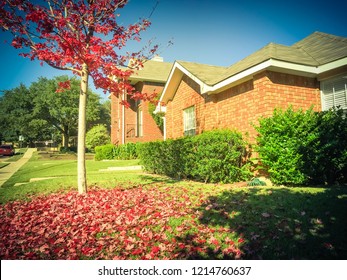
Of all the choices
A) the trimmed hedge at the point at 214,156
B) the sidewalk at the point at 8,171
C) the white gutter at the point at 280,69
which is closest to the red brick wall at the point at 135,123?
the sidewalk at the point at 8,171

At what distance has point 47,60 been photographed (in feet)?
21.0

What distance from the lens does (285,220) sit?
4.01 meters

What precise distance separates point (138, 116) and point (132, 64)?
63.5 ft

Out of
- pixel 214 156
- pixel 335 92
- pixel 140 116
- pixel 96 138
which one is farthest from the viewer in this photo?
pixel 96 138

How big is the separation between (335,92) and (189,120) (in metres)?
7.00

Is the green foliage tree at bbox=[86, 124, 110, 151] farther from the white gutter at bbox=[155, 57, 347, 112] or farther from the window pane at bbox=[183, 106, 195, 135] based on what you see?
the white gutter at bbox=[155, 57, 347, 112]

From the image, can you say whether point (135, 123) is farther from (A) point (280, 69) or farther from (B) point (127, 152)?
(A) point (280, 69)

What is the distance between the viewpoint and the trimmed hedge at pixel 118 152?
22.2 meters

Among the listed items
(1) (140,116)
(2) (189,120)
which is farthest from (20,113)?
(2) (189,120)

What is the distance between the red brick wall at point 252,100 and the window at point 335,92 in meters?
0.25

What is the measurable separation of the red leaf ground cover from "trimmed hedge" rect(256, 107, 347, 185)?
297 cm

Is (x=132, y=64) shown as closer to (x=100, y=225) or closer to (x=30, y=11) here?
(x=30, y=11)

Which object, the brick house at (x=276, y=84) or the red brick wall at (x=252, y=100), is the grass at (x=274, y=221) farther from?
the brick house at (x=276, y=84)
